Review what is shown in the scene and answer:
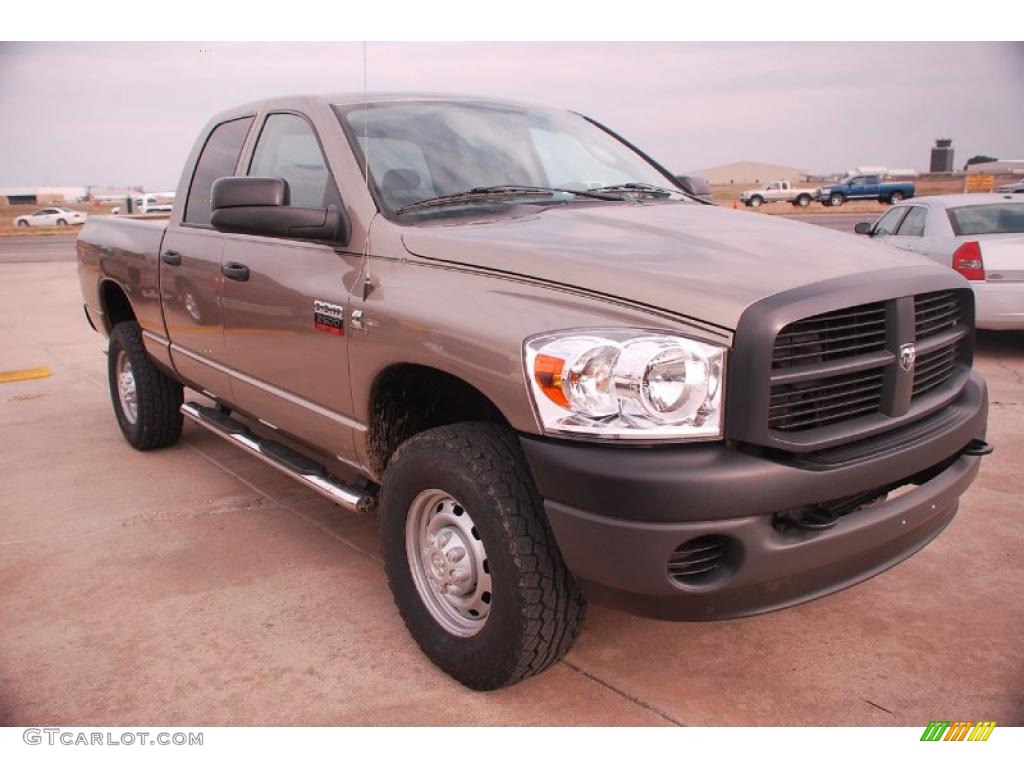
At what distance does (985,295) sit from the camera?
24.2ft

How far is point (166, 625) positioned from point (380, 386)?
1.19m

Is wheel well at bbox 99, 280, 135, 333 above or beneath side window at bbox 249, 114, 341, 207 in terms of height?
beneath

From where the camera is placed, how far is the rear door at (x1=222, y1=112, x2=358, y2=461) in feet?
10.3

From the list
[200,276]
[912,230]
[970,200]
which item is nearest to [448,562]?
[200,276]

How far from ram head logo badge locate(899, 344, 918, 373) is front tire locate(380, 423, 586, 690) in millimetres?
1098

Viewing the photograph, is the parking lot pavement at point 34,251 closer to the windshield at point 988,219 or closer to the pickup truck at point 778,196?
the windshield at point 988,219

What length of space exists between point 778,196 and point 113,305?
50925 mm

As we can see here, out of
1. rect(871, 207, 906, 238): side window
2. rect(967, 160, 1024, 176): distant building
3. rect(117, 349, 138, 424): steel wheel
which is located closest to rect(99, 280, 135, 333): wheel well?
rect(117, 349, 138, 424): steel wheel

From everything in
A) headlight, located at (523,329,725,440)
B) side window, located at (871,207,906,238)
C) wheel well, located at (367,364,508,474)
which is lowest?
wheel well, located at (367,364,508,474)

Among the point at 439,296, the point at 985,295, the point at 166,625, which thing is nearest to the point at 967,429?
the point at 439,296

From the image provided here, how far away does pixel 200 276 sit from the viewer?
4.08 metres

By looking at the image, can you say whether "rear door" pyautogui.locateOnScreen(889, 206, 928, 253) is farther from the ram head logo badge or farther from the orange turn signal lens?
the orange turn signal lens

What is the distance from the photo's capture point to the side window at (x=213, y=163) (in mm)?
4188

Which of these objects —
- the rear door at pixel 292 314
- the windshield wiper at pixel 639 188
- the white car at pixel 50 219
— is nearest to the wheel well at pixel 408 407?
the rear door at pixel 292 314
